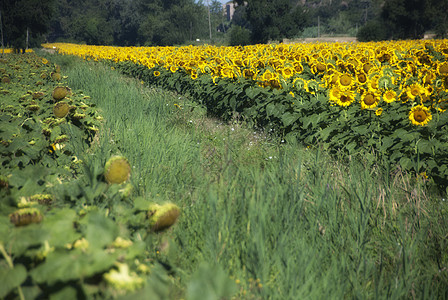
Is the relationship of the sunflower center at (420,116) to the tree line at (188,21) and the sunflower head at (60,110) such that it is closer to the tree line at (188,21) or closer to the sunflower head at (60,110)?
the sunflower head at (60,110)

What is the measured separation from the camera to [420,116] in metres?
3.78

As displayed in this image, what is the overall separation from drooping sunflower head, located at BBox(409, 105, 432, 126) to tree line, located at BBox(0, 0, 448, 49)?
2008cm

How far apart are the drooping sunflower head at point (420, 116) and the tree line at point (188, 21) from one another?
65.9 feet

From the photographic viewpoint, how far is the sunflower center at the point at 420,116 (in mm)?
3766

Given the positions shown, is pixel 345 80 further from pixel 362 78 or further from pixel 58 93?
pixel 58 93

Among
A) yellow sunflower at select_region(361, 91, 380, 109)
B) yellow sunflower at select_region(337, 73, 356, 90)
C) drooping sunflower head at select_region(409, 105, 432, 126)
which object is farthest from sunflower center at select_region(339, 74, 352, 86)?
drooping sunflower head at select_region(409, 105, 432, 126)

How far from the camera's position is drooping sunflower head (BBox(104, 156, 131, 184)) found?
5.78 feet

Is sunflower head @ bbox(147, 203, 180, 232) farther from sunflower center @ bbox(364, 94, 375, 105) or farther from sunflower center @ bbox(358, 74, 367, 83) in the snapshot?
sunflower center @ bbox(358, 74, 367, 83)

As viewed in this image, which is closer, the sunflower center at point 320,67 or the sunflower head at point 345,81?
the sunflower head at point 345,81

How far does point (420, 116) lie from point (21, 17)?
134 ft

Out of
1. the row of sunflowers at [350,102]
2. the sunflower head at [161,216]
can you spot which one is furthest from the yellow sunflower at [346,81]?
the sunflower head at [161,216]

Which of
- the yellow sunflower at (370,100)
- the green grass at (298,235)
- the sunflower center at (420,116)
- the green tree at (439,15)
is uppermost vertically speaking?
the green tree at (439,15)

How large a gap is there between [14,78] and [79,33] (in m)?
73.3

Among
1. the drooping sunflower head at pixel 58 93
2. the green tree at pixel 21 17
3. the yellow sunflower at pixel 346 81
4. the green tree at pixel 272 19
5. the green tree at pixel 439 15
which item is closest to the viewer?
the drooping sunflower head at pixel 58 93
